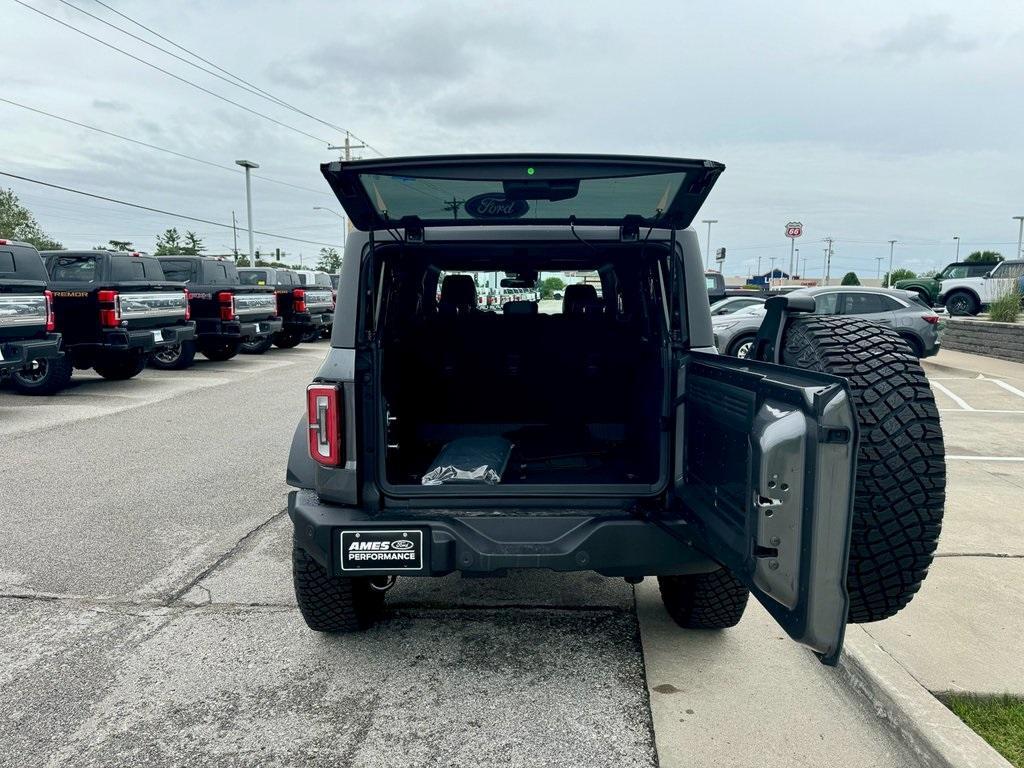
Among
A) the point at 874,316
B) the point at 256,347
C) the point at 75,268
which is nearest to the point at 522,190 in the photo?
the point at 75,268

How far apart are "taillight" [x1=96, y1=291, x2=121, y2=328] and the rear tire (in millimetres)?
24360

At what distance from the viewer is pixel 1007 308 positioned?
17.4m

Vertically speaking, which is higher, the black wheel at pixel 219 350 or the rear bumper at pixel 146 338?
the rear bumper at pixel 146 338

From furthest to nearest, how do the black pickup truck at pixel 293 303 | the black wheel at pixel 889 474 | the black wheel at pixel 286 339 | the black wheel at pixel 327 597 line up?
the black wheel at pixel 286 339, the black pickup truck at pixel 293 303, the black wheel at pixel 327 597, the black wheel at pixel 889 474

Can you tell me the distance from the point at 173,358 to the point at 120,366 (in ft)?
6.52

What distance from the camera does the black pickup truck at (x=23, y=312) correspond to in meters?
8.59

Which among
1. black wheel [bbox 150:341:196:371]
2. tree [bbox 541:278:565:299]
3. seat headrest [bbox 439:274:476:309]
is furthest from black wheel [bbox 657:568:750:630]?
black wheel [bbox 150:341:196:371]

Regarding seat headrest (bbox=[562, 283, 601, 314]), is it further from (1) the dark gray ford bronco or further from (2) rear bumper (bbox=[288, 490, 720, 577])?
(2) rear bumper (bbox=[288, 490, 720, 577])

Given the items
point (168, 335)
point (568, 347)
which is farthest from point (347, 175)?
point (168, 335)

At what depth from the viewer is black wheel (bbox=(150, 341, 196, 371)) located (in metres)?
13.8

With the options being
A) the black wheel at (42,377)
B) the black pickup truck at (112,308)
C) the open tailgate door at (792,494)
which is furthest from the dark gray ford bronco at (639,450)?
the black wheel at (42,377)

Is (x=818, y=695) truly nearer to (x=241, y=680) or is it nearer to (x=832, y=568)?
(x=832, y=568)

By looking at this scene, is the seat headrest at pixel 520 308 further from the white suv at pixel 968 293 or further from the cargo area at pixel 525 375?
the white suv at pixel 968 293

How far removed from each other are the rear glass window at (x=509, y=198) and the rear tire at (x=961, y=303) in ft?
83.8
